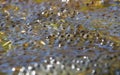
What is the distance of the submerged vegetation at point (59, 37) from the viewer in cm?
932

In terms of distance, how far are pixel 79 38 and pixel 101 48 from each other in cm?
98

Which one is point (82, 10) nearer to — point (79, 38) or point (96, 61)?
point (79, 38)

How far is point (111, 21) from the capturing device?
12.2m

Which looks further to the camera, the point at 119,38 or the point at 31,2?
the point at 31,2

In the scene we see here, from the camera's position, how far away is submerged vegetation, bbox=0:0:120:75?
9.32 metres

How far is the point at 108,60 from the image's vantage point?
9.36 metres

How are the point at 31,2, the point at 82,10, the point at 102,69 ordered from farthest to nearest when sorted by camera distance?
the point at 31,2 < the point at 82,10 < the point at 102,69

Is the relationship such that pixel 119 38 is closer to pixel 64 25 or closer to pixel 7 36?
pixel 64 25

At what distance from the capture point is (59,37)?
436 inches

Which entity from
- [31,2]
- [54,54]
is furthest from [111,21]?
[31,2]

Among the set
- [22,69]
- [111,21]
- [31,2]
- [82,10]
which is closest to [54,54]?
[22,69]

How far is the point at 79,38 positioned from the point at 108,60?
5.82ft

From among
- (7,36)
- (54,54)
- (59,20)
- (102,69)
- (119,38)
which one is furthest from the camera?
(59,20)

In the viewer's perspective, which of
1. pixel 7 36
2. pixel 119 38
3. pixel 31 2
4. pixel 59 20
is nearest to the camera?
pixel 119 38
